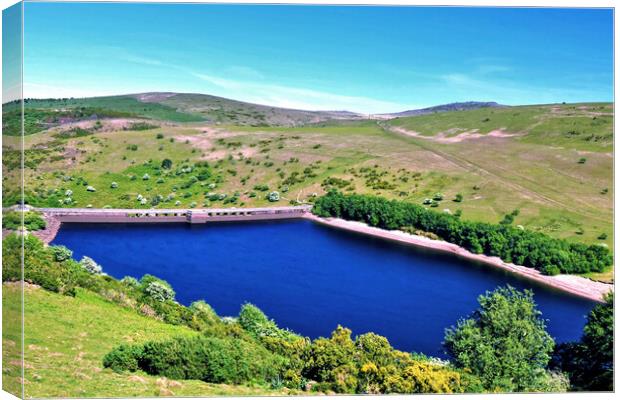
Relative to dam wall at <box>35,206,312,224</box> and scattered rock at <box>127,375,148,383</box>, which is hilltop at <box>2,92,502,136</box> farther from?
scattered rock at <box>127,375,148,383</box>

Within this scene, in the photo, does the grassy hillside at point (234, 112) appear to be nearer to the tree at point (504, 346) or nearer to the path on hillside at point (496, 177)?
the path on hillside at point (496, 177)

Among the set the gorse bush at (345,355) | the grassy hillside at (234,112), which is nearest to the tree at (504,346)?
the gorse bush at (345,355)

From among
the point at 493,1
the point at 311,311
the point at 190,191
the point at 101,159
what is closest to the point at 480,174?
the point at 190,191

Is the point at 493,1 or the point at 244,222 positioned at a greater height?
the point at 493,1

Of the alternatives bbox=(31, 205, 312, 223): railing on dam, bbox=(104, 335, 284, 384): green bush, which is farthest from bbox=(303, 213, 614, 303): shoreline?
bbox=(104, 335, 284, 384): green bush

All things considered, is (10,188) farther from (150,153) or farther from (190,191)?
(150,153)

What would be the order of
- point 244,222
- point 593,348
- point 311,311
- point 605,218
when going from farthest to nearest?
point 244,222 < point 605,218 < point 311,311 < point 593,348

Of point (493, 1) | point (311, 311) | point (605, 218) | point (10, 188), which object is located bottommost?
point (311, 311)
